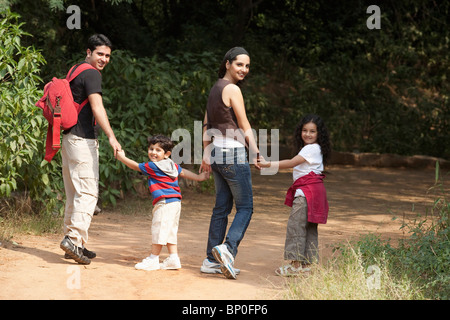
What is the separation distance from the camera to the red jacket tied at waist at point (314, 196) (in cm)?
502

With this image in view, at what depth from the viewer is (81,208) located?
516 cm

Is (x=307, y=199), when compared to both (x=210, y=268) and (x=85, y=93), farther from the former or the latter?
(x=85, y=93)

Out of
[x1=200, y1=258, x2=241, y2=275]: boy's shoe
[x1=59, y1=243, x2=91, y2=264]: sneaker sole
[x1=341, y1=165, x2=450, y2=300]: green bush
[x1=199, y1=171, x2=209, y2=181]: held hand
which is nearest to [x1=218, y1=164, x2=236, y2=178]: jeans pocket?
[x1=199, y1=171, x2=209, y2=181]: held hand

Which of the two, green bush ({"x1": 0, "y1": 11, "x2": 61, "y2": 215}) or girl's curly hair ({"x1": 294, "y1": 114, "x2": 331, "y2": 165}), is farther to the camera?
green bush ({"x1": 0, "y1": 11, "x2": 61, "y2": 215})

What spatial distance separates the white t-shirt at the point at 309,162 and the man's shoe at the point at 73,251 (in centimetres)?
169

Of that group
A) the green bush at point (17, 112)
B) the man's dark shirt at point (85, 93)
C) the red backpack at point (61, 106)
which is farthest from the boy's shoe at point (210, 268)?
the green bush at point (17, 112)

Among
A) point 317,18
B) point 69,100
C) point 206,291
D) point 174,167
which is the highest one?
point 317,18

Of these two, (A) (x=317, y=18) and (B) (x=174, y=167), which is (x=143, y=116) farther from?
(A) (x=317, y=18)

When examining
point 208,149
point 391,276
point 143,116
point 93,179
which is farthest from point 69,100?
point 143,116

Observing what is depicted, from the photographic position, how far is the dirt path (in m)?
4.46

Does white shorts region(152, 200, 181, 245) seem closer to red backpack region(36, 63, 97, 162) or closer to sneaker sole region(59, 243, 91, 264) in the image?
sneaker sole region(59, 243, 91, 264)

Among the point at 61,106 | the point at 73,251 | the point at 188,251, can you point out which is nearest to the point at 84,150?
the point at 61,106

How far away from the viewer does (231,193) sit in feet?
16.5
